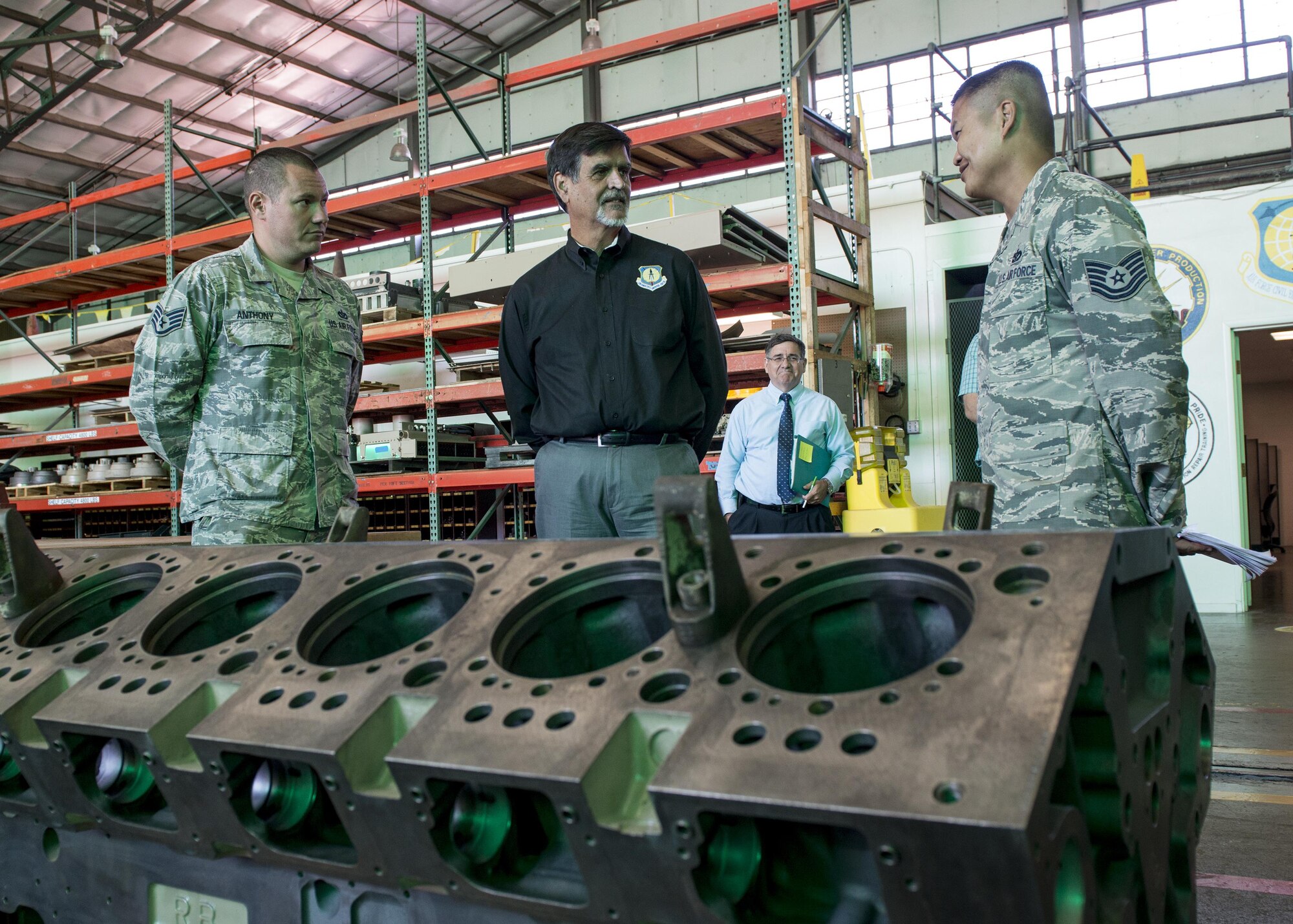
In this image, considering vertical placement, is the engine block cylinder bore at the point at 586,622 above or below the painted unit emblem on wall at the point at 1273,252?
below

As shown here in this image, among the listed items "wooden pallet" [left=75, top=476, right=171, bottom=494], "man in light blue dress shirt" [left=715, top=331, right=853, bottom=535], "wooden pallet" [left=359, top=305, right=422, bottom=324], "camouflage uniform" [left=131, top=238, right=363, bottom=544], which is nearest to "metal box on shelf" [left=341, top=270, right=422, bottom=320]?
"wooden pallet" [left=359, top=305, right=422, bottom=324]

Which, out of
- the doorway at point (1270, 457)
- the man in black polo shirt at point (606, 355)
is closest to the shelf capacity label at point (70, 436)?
the man in black polo shirt at point (606, 355)

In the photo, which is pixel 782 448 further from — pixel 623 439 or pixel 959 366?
pixel 959 366

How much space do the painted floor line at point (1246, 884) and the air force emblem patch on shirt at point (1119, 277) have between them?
112 cm

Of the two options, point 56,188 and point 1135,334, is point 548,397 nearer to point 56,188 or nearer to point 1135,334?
point 1135,334

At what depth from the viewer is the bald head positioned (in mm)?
1845

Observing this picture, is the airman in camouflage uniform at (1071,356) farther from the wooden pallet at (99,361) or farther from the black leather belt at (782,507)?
the wooden pallet at (99,361)

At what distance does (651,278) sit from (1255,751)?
226 cm

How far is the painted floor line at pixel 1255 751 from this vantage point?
2.84m

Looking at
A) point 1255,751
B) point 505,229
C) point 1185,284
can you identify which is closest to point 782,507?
point 1255,751

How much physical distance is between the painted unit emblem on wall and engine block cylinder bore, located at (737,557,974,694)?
6.24m

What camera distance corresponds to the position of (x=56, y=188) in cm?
1541

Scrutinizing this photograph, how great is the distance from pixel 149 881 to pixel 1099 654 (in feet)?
3.71

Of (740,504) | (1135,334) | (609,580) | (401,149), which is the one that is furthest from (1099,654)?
(401,149)
